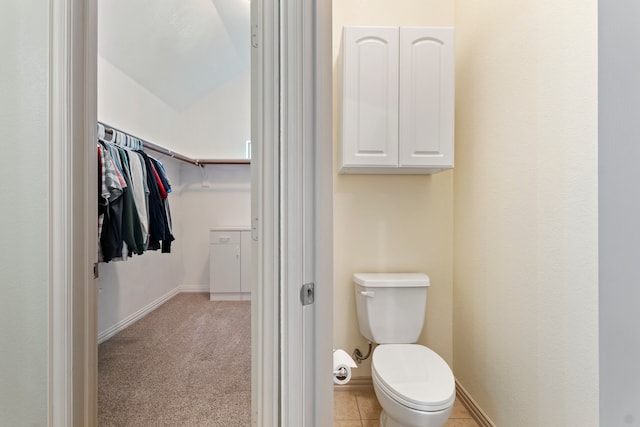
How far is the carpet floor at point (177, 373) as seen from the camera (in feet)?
5.04

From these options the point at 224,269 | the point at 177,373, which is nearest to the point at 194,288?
the point at 224,269

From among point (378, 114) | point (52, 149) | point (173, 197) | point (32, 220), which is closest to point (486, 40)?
point (378, 114)

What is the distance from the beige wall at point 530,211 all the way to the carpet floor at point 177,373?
4.30 ft

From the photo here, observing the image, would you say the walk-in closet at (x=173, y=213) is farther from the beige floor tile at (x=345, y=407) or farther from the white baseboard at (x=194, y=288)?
the beige floor tile at (x=345, y=407)

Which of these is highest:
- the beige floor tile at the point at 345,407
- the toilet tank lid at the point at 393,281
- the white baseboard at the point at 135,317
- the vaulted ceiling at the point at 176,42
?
the vaulted ceiling at the point at 176,42

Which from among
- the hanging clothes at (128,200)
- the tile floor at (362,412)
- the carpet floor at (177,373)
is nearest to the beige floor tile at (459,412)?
the tile floor at (362,412)

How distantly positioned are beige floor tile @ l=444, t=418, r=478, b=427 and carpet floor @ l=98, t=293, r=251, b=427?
3.44ft

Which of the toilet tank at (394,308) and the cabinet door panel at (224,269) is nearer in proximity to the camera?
the toilet tank at (394,308)

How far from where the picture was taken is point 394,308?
166cm

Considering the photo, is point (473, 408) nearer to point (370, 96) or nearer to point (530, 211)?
point (530, 211)

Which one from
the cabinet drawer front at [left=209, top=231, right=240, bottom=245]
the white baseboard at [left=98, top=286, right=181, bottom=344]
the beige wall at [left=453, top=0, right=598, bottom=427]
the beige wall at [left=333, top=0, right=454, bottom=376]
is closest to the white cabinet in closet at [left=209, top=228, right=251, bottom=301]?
the cabinet drawer front at [left=209, top=231, right=240, bottom=245]

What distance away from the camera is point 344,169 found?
5.67 feet

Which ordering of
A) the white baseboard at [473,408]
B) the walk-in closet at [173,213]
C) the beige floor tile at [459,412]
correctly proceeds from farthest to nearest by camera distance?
the walk-in closet at [173,213] < the beige floor tile at [459,412] < the white baseboard at [473,408]

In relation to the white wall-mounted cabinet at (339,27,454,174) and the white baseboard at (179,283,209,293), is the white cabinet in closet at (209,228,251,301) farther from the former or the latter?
the white wall-mounted cabinet at (339,27,454,174)
